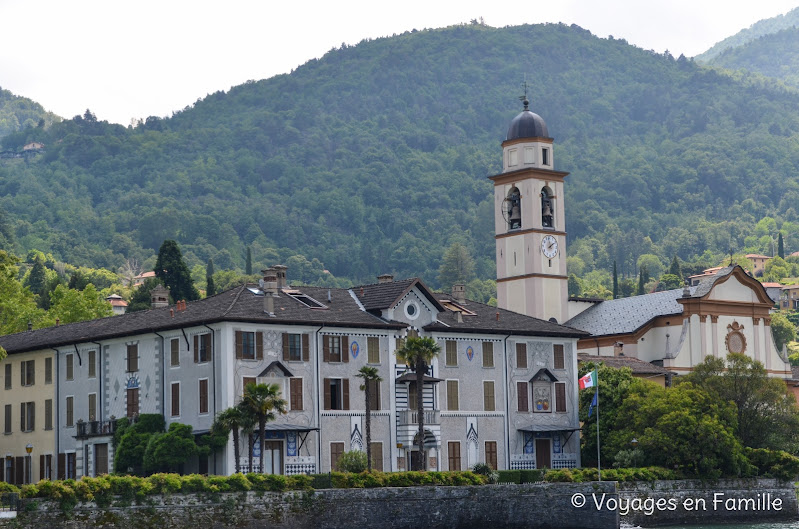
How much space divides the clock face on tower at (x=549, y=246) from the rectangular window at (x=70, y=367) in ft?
153

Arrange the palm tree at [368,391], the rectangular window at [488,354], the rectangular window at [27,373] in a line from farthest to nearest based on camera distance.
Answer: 1. the rectangular window at [27,373]
2. the rectangular window at [488,354]
3. the palm tree at [368,391]

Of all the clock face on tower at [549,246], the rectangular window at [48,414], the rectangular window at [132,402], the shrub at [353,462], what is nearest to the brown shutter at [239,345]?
the shrub at [353,462]

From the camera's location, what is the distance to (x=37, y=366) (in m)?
82.8

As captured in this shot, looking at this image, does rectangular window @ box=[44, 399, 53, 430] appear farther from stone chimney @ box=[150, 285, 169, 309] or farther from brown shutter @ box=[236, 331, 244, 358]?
brown shutter @ box=[236, 331, 244, 358]

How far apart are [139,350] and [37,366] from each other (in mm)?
9272

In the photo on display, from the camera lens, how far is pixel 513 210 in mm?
118562

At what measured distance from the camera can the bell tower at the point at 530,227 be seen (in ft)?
382

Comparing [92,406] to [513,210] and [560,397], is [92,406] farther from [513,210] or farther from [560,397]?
[513,210]

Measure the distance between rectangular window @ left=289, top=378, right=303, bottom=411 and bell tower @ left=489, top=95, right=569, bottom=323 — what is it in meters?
43.8

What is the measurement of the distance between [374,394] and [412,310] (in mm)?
5324

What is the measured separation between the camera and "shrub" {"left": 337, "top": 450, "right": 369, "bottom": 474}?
70.4m

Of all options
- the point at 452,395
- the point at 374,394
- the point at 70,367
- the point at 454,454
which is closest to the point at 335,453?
the point at 374,394

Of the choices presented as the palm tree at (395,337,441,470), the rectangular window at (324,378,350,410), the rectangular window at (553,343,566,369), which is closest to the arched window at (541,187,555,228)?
the rectangular window at (553,343,566,369)

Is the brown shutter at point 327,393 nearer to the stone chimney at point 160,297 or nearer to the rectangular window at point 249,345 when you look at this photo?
the rectangular window at point 249,345
